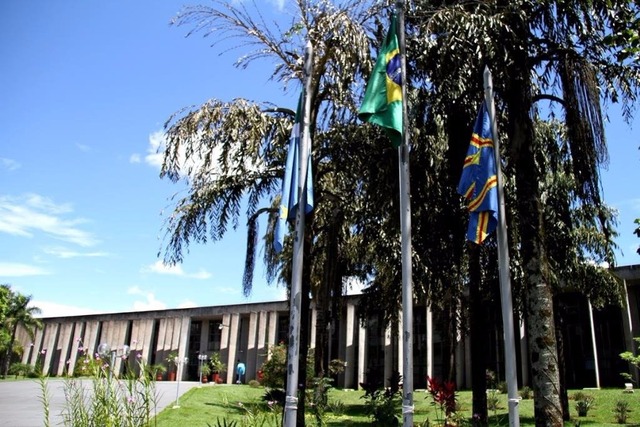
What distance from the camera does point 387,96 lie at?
7.16 meters

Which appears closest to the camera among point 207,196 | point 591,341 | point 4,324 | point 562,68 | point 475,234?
point 475,234

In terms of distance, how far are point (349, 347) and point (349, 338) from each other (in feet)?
2.06

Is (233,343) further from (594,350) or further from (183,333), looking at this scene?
(594,350)

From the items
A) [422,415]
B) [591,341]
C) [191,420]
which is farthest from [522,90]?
[591,341]

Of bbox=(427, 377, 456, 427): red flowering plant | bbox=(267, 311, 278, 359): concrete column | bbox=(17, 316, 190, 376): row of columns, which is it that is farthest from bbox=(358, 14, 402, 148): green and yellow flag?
bbox=(17, 316, 190, 376): row of columns

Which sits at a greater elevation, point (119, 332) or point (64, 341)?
point (119, 332)

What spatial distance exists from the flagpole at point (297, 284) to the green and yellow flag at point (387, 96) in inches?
35.4

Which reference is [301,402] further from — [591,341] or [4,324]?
[4,324]

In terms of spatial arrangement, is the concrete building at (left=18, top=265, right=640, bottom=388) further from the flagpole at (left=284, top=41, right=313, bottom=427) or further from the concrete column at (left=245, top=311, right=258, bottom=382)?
the flagpole at (left=284, top=41, right=313, bottom=427)

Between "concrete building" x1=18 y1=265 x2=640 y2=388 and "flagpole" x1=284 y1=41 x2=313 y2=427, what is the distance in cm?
1042

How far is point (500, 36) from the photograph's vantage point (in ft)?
30.4

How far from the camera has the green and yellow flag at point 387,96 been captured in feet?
23.0

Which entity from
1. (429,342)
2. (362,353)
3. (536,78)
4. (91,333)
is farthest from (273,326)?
(536,78)

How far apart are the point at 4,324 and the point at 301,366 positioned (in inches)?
1944
